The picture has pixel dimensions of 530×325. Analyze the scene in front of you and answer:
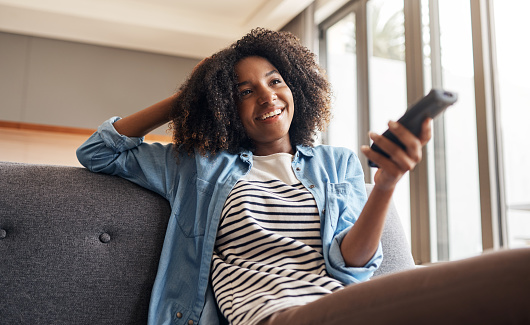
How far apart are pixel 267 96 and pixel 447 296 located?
34.4 inches

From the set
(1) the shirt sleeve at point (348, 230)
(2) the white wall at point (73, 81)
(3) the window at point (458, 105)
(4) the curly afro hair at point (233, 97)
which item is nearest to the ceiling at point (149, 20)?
(2) the white wall at point (73, 81)

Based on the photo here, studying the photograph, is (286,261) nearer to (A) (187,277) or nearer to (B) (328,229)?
(B) (328,229)

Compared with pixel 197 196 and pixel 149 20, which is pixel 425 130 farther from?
pixel 149 20

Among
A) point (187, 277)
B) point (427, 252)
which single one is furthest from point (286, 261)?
point (427, 252)

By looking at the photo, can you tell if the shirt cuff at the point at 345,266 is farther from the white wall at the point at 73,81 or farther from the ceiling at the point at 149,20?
the white wall at the point at 73,81

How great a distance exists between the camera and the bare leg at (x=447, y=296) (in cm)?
47

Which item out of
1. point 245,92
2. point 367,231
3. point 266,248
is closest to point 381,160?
point 367,231

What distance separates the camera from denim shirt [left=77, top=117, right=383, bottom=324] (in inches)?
41.6

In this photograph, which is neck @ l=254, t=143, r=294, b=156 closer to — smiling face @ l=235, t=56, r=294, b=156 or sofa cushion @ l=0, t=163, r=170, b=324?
smiling face @ l=235, t=56, r=294, b=156

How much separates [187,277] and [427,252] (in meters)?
1.78

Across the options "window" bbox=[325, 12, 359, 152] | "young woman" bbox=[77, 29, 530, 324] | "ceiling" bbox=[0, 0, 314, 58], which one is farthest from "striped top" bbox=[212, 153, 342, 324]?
"ceiling" bbox=[0, 0, 314, 58]

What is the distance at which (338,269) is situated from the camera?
39.7 inches

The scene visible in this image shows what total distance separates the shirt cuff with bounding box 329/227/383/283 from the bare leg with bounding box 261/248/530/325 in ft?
1.29

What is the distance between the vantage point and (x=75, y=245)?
3.38ft
